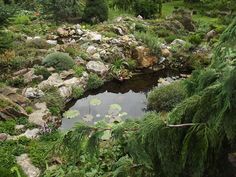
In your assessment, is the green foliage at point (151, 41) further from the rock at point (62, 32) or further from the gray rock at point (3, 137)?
the gray rock at point (3, 137)

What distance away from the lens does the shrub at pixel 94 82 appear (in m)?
14.2

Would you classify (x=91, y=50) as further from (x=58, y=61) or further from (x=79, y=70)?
(x=58, y=61)

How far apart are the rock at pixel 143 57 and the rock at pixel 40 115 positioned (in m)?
5.75

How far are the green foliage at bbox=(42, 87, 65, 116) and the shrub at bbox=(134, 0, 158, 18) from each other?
12.6 meters

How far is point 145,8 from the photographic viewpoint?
938 inches

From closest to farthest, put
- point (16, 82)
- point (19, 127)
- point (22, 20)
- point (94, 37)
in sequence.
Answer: point (19, 127) → point (16, 82) → point (94, 37) → point (22, 20)

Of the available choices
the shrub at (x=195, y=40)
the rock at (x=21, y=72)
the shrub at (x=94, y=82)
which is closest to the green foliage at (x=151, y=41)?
the shrub at (x=195, y=40)

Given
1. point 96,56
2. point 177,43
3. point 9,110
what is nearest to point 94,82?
point 96,56

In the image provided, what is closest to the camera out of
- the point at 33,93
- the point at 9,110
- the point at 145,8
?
the point at 9,110

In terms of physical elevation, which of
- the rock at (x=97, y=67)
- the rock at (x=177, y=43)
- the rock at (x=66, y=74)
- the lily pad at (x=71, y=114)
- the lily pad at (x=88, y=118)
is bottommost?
the lily pad at (x=88, y=118)

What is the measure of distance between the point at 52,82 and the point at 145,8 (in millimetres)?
12016

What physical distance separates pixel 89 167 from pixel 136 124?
530 cm

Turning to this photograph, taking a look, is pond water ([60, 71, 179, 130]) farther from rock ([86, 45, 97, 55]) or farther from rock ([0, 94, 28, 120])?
rock ([86, 45, 97, 55])

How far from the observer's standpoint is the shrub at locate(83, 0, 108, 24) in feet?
68.8
